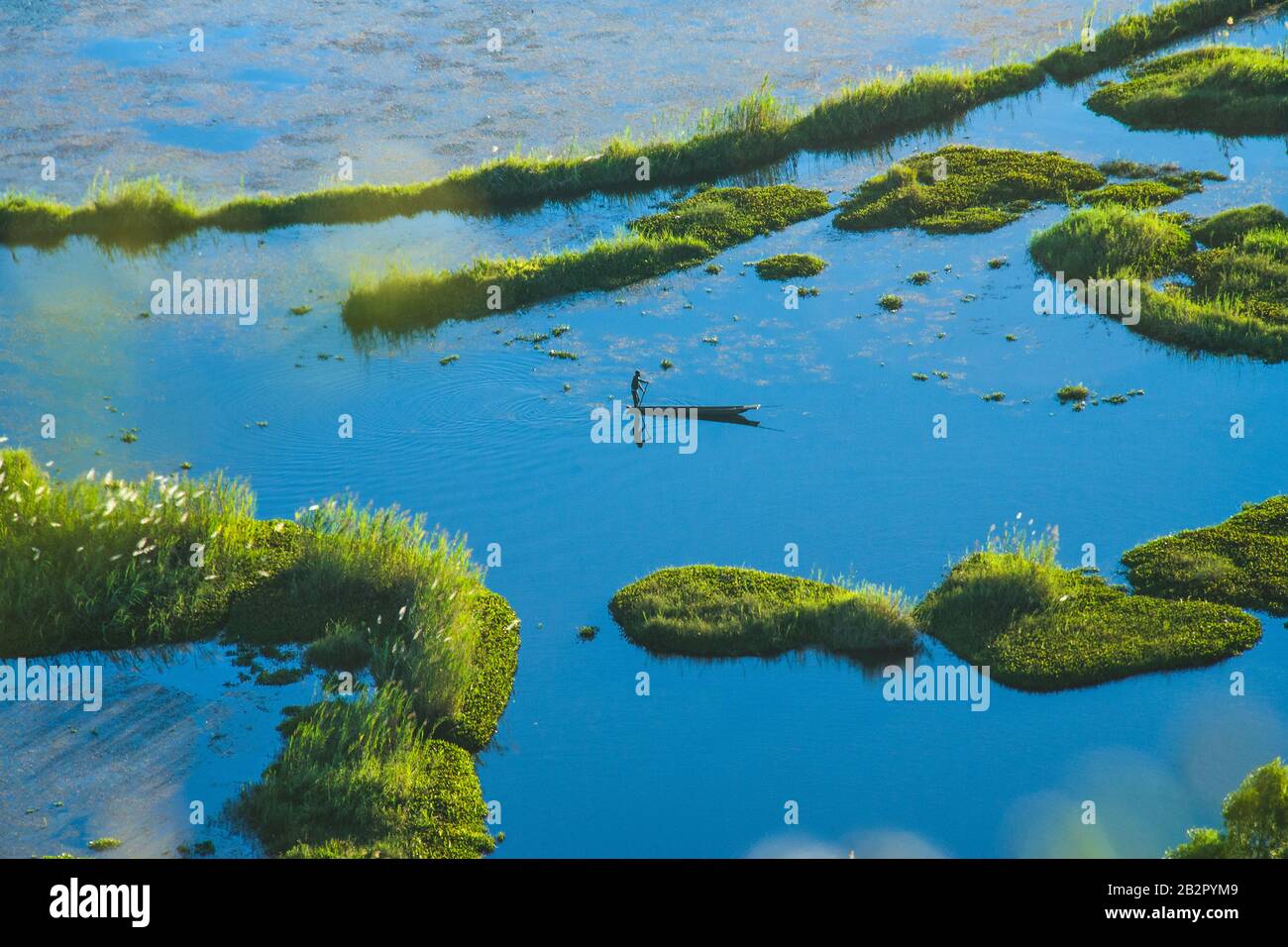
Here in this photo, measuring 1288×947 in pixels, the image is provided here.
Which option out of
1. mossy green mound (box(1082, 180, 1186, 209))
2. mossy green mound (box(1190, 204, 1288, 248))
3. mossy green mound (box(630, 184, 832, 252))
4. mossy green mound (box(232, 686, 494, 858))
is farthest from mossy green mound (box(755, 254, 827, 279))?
mossy green mound (box(232, 686, 494, 858))

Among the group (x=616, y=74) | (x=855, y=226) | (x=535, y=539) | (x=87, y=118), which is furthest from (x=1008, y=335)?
(x=87, y=118)

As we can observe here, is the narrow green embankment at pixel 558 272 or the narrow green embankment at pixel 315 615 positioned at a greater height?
the narrow green embankment at pixel 558 272

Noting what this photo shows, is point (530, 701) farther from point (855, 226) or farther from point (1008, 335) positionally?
point (855, 226)

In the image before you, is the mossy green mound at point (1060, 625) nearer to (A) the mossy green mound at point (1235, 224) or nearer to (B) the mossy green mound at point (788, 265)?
(B) the mossy green mound at point (788, 265)

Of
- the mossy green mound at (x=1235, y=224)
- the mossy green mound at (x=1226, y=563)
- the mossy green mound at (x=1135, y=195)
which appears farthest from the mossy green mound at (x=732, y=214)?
the mossy green mound at (x=1226, y=563)

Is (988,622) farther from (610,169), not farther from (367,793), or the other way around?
(610,169)

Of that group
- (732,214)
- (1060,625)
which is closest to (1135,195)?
(732,214)

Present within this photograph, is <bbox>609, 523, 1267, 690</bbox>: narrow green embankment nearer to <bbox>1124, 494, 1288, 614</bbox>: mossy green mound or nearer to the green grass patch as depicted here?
<bbox>1124, 494, 1288, 614</bbox>: mossy green mound

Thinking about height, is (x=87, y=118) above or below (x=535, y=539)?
above
